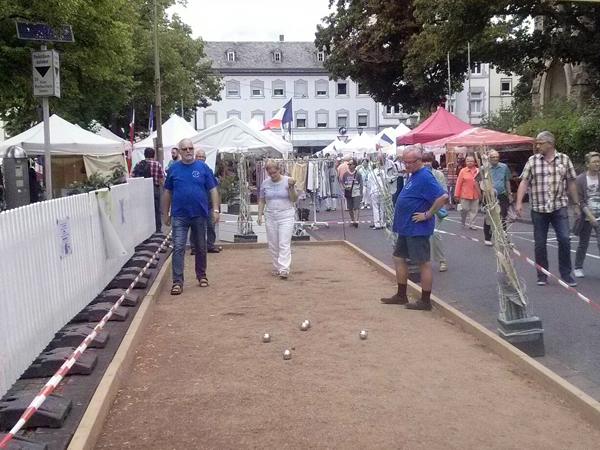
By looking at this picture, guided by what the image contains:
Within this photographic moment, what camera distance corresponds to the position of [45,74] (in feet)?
32.6

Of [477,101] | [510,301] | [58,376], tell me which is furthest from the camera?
[477,101]

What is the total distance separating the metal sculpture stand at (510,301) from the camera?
267 inches

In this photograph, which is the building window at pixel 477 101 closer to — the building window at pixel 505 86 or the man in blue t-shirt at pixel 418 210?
the building window at pixel 505 86

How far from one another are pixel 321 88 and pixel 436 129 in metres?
57.9

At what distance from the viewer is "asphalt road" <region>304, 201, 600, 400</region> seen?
6.59 m

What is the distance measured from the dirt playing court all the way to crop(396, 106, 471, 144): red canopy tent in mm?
17771

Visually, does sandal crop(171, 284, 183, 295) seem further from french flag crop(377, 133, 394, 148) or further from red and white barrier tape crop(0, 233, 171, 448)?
french flag crop(377, 133, 394, 148)

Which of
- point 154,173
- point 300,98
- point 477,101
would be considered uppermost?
point 300,98

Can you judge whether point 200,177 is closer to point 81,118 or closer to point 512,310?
point 512,310

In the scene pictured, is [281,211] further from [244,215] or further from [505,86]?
[505,86]

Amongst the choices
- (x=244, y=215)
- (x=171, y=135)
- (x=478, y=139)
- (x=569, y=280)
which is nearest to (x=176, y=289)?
(x=569, y=280)

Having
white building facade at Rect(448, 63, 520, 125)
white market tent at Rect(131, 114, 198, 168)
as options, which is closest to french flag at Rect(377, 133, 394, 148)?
white market tent at Rect(131, 114, 198, 168)

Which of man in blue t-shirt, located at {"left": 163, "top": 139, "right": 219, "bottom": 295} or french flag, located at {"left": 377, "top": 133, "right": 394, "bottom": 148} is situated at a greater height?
french flag, located at {"left": 377, "top": 133, "right": 394, "bottom": 148}

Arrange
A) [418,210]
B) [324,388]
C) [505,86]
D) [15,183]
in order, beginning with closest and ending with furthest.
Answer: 1. [324,388]
2. [418,210]
3. [15,183]
4. [505,86]
